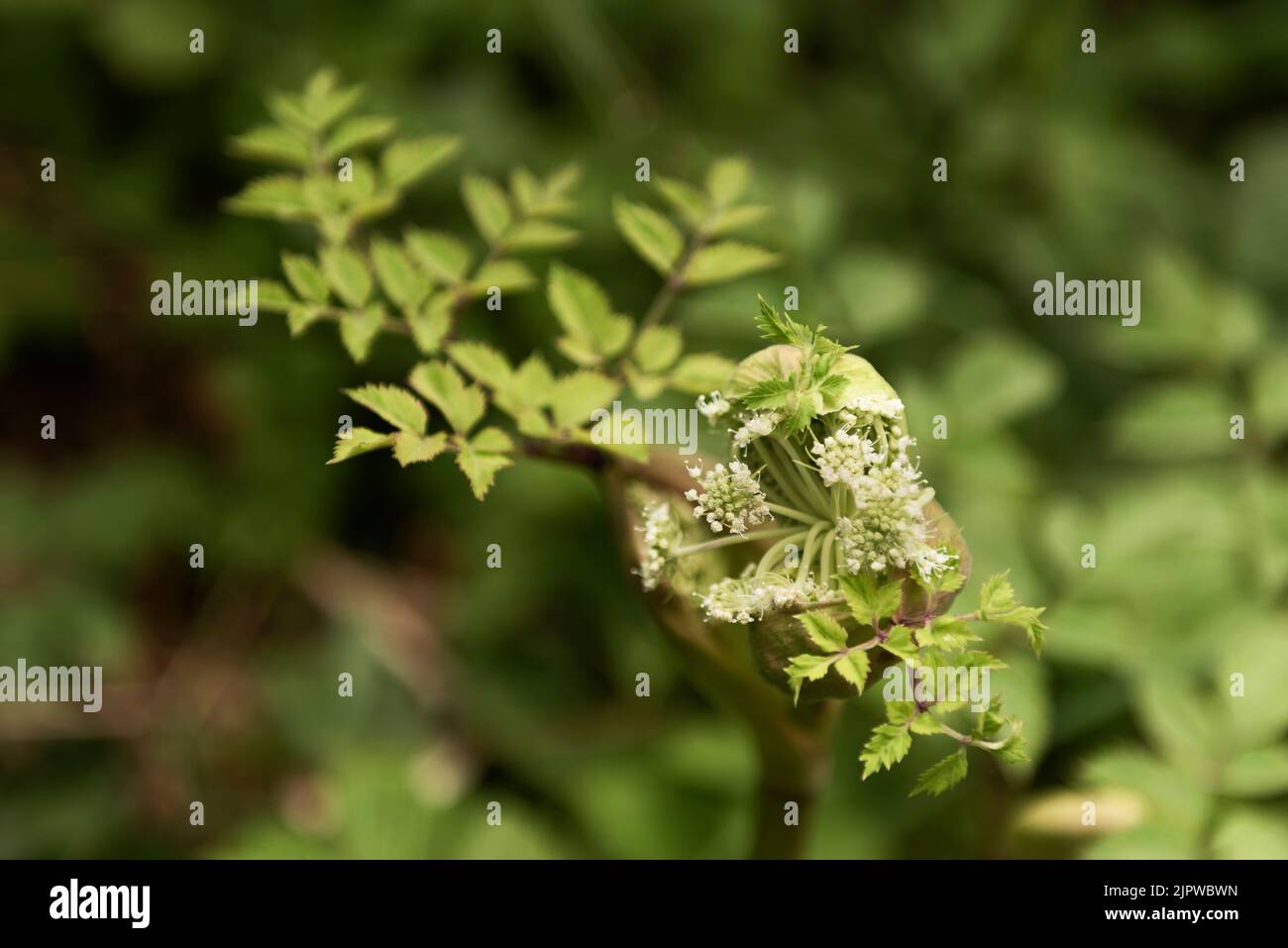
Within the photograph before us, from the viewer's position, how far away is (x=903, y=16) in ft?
9.38

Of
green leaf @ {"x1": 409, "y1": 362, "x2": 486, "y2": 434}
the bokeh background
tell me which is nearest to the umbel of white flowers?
green leaf @ {"x1": 409, "y1": 362, "x2": 486, "y2": 434}

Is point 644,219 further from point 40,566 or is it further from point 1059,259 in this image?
point 40,566

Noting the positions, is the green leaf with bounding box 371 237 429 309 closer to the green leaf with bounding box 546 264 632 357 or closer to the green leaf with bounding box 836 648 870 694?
the green leaf with bounding box 546 264 632 357

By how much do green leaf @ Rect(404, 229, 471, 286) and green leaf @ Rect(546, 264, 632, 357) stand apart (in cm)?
10

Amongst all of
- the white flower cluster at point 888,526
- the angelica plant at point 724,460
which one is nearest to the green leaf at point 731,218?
the angelica plant at point 724,460

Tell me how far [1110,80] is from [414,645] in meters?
2.28

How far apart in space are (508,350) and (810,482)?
1.75 metres

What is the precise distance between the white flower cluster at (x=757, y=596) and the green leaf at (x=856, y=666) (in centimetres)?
5

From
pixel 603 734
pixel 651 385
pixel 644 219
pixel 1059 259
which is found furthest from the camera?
pixel 1059 259

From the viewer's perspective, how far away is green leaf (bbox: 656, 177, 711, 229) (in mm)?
1274

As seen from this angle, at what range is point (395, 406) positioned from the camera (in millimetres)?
1054

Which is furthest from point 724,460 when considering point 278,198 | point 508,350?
point 508,350

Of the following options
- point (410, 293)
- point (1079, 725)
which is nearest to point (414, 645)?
point (1079, 725)

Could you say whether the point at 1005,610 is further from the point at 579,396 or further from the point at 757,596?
the point at 579,396
